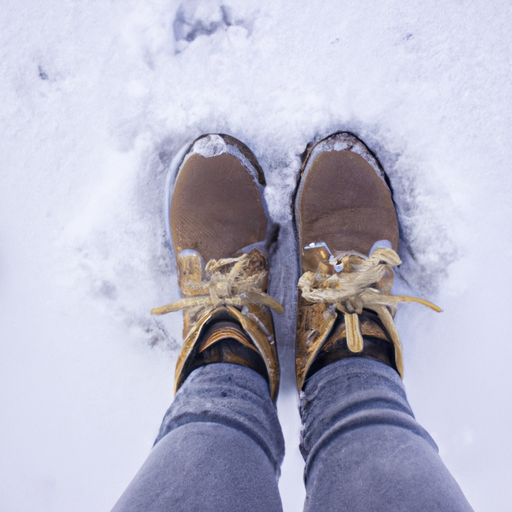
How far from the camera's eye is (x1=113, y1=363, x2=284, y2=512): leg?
21.1 inches

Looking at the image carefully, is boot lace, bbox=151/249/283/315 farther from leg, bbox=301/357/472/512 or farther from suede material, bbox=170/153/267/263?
leg, bbox=301/357/472/512

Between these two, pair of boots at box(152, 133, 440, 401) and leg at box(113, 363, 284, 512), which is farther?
pair of boots at box(152, 133, 440, 401)

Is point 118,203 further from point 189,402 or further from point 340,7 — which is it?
point 340,7

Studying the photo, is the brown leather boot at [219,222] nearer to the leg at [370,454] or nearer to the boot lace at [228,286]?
the boot lace at [228,286]

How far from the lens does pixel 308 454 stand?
2.17 feet

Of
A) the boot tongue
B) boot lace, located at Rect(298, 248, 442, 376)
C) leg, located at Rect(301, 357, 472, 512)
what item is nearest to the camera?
leg, located at Rect(301, 357, 472, 512)

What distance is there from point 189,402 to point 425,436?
372mm

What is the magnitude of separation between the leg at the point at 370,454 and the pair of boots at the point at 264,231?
5.9 inches

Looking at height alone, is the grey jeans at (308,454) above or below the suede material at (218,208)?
below

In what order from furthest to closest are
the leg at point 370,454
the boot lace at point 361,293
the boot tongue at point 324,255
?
the boot tongue at point 324,255
the boot lace at point 361,293
the leg at point 370,454

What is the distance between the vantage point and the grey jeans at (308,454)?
53 cm

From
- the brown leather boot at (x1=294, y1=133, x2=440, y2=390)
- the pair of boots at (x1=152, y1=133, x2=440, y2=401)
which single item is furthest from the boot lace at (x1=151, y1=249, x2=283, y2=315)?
the brown leather boot at (x1=294, y1=133, x2=440, y2=390)

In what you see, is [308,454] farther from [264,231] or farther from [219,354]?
[264,231]

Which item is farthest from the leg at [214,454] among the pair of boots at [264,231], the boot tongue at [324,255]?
the boot tongue at [324,255]
